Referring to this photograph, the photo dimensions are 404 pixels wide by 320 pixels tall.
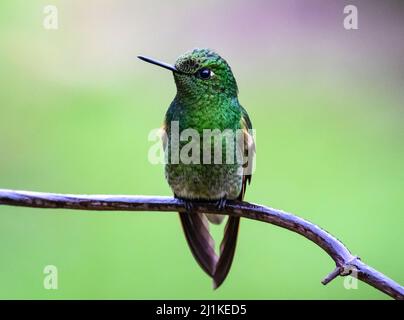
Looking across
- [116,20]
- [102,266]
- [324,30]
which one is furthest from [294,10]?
[102,266]

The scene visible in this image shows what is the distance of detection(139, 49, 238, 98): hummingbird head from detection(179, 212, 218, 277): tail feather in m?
0.53

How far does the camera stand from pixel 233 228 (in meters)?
2.64

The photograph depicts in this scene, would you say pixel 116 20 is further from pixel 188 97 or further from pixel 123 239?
pixel 188 97

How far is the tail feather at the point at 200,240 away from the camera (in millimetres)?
2490

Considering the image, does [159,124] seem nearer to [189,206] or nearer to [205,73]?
[205,73]

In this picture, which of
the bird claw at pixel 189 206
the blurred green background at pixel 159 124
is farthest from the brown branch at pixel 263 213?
the blurred green background at pixel 159 124

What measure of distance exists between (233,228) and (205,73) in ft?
2.22

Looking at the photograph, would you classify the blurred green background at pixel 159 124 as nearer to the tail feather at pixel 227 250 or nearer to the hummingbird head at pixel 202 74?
the tail feather at pixel 227 250

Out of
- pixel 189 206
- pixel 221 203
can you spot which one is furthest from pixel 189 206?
pixel 221 203

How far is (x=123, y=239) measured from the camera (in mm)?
4449

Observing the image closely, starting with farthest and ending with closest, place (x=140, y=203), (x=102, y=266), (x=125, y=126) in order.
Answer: (x=125, y=126), (x=102, y=266), (x=140, y=203)

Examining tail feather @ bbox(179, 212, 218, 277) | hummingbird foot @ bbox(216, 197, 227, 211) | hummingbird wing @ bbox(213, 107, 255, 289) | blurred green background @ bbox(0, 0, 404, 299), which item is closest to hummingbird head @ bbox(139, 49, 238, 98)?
hummingbird wing @ bbox(213, 107, 255, 289)

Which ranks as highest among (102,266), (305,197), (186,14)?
(186,14)
